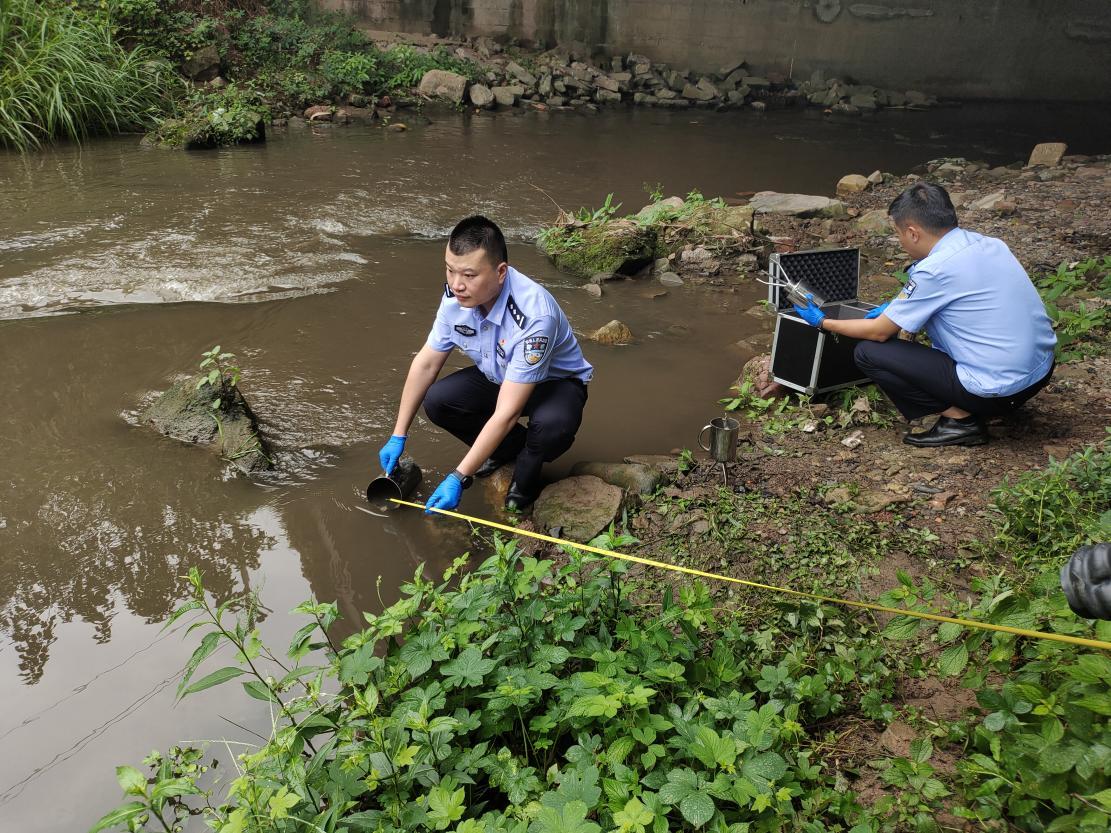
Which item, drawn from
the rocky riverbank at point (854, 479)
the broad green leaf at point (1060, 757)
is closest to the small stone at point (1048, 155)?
the rocky riverbank at point (854, 479)

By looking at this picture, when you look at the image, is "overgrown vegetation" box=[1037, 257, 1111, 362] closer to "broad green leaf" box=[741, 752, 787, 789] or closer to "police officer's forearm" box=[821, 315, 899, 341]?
"police officer's forearm" box=[821, 315, 899, 341]

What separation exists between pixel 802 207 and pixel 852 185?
68.7 inches

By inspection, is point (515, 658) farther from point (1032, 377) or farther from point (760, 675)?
point (1032, 377)

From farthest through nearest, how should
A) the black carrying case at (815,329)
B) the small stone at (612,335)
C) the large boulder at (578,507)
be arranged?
the small stone at (612,335) → the black carrying case at (815,329) → the large boulder at (578,507)

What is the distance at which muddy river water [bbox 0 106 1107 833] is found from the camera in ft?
8.69

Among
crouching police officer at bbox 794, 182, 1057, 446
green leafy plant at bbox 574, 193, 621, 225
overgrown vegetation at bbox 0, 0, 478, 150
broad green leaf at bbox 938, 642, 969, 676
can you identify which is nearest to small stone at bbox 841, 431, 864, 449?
crouching police officer at bbox 794, 182, 1057, 446

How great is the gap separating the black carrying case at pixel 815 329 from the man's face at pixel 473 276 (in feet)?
5.24

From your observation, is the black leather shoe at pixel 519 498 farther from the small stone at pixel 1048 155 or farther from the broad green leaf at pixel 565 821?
the small stone at pixel 1048 155

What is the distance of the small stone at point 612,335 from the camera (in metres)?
5.25

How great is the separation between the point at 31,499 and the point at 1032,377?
4.49 meters

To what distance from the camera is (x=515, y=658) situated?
234cm

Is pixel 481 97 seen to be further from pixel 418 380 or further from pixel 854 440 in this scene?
pixel 854 440

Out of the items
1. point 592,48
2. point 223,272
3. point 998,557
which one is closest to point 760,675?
point 998,557

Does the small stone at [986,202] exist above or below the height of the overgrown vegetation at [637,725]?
above
